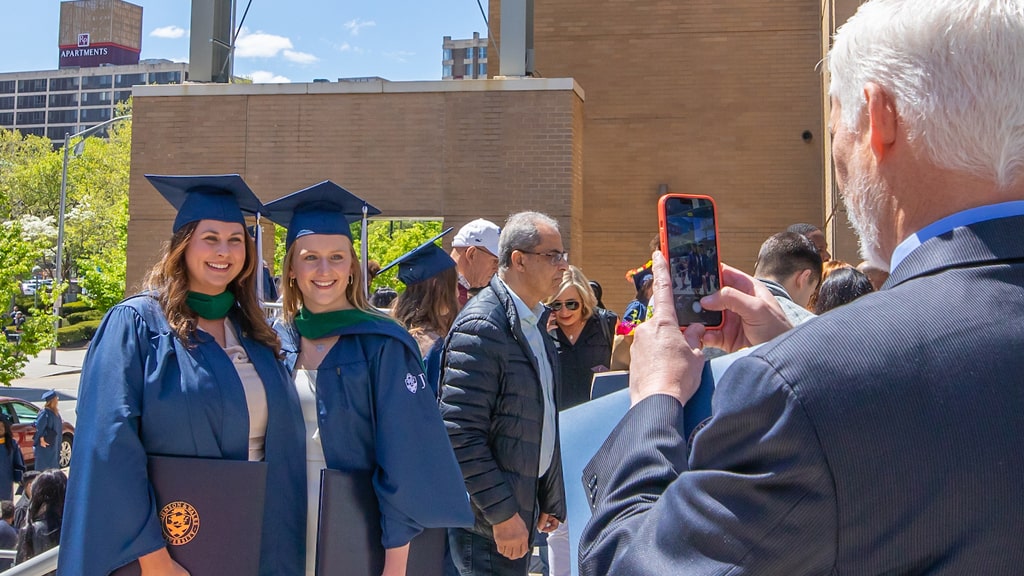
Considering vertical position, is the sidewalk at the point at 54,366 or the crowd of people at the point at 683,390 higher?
the crowd of people at the point at 683,390

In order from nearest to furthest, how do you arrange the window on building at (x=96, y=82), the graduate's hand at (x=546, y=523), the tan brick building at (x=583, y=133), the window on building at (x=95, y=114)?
the graduate's hand at (x=546, y=523), the tan brick building at (x=583, y=133), the window on building at (x=95, y=114), the window on building at (x=96, y=82)

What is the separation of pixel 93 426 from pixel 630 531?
6.77ft

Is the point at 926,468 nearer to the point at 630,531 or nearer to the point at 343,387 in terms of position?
the point at 630,531

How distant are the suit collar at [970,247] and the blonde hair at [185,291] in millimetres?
2403

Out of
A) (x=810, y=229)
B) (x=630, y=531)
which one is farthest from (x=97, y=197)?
(x=630, y=531)

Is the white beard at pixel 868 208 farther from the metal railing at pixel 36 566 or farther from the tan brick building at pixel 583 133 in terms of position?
the tan brick building at pixel 583 133

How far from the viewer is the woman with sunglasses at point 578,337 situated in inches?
250

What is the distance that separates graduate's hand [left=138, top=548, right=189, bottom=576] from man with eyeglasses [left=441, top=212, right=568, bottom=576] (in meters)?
1.24

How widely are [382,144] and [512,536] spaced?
948cm

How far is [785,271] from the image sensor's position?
415cm

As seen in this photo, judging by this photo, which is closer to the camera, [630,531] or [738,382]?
[738,382]

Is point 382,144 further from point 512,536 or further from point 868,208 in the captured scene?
point 868,208

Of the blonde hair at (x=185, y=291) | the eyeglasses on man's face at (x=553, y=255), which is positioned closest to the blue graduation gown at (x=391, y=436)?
the blonde hair at (x=185, y=291)

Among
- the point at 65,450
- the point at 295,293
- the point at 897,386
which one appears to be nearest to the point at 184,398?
the point at 295,293
